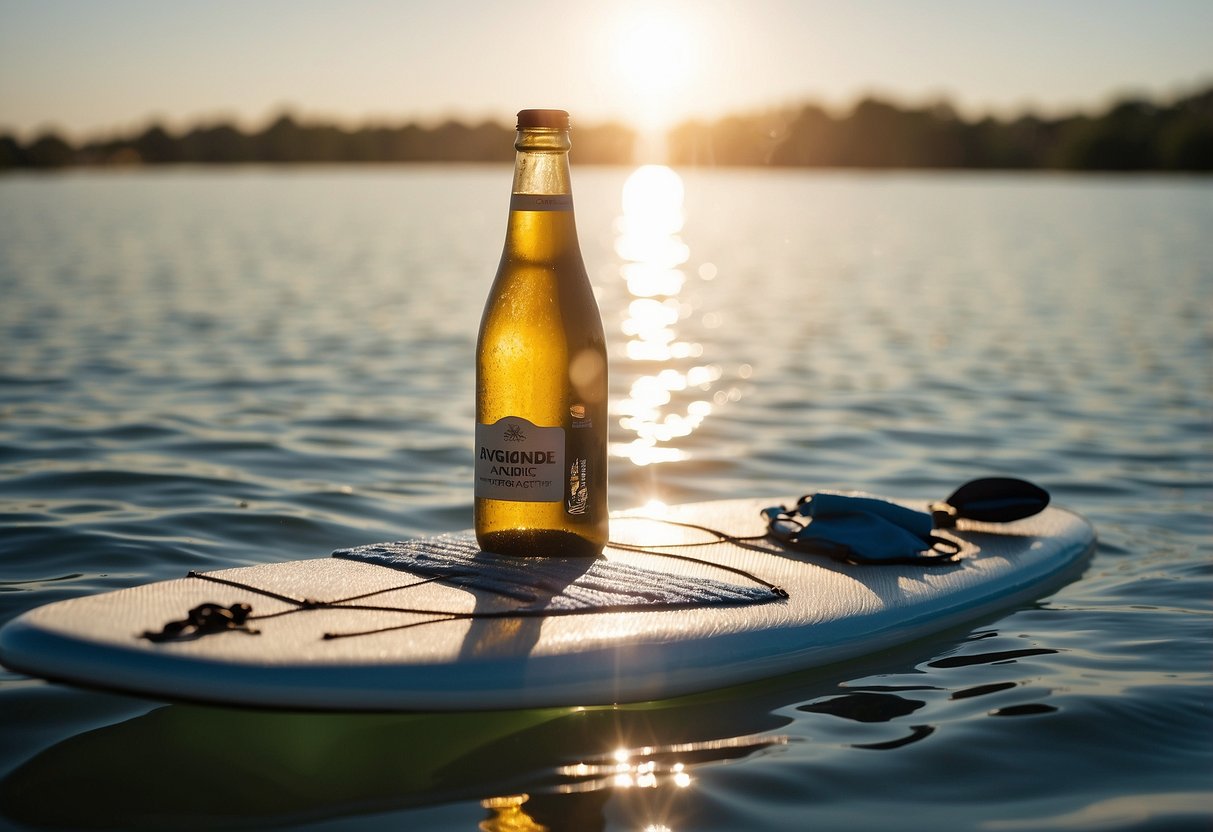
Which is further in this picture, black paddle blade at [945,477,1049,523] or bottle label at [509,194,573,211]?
black paddle blade at [945,477,1049,523]

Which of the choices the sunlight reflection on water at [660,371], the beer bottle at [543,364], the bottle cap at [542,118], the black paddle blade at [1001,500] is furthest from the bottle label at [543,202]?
the sunlight reflection on water at [660,371]

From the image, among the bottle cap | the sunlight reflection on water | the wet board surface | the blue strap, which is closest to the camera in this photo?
the wet board surface

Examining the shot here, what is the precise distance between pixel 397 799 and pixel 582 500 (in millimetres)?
983

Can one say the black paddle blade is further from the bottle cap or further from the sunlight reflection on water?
the sunlight reflection on water

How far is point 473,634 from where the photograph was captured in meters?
2.98

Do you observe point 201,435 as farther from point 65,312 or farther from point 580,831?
point 65,312

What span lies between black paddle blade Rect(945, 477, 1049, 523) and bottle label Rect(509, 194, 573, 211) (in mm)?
1930

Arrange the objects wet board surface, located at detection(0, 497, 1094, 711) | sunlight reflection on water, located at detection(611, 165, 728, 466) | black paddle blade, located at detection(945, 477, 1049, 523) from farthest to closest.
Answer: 1. sunlight reflection on water, located at detection(611, 165, 728, 466)
2. black paddle blade, located at detection(945, 477, 1049, 523)
3. wet board surface, located at detection(0, 497, 1094, 711)

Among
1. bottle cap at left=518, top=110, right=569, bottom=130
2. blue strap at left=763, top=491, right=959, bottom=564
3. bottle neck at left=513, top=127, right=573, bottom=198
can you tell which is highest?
bottle cap at left=518, top=110, right=569, bottom=130

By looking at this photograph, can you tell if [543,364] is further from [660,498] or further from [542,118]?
[660,498]

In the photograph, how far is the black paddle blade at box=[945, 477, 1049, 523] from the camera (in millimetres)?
4531

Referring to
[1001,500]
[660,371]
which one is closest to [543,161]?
[1001,500]

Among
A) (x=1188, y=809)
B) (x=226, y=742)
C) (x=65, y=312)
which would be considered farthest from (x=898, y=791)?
(x=65, y=312)

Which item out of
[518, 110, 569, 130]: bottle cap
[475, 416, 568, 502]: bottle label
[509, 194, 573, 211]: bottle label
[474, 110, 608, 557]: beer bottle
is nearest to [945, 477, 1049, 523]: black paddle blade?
[474, 110, 608, 557]: beer bottle
